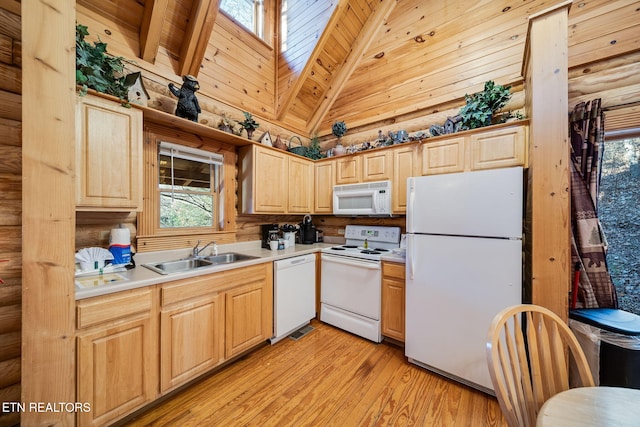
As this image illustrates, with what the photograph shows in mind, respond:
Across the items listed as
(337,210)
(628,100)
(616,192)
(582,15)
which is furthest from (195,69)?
(616,192)

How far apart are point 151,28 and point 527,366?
3.35 metres

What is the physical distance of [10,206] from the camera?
136 cm

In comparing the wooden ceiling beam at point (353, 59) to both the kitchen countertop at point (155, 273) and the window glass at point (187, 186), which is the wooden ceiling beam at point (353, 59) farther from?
the kitchen countertop at point (155, 273)

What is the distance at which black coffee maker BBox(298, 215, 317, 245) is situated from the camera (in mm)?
3232

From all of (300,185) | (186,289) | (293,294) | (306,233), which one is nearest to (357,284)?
(293,294)

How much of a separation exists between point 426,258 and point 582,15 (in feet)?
7.96

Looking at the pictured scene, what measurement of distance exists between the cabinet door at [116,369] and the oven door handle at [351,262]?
1.72 meters

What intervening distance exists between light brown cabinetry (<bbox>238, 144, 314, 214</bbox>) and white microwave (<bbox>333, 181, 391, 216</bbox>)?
52 centimetres

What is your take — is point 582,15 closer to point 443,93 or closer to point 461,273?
point 443,93

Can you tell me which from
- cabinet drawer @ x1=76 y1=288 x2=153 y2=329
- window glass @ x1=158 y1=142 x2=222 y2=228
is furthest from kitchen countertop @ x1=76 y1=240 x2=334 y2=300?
window glass @ x1=158 y1=142 x2=222 y2=228

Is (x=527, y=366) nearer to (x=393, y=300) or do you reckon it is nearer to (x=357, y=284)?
(x=393, y=300)

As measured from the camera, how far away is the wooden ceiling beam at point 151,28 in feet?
6.25

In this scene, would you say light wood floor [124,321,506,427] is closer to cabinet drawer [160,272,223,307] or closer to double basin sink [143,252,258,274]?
cabinet drawer [160,272,223,307]

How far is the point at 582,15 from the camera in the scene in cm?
190
